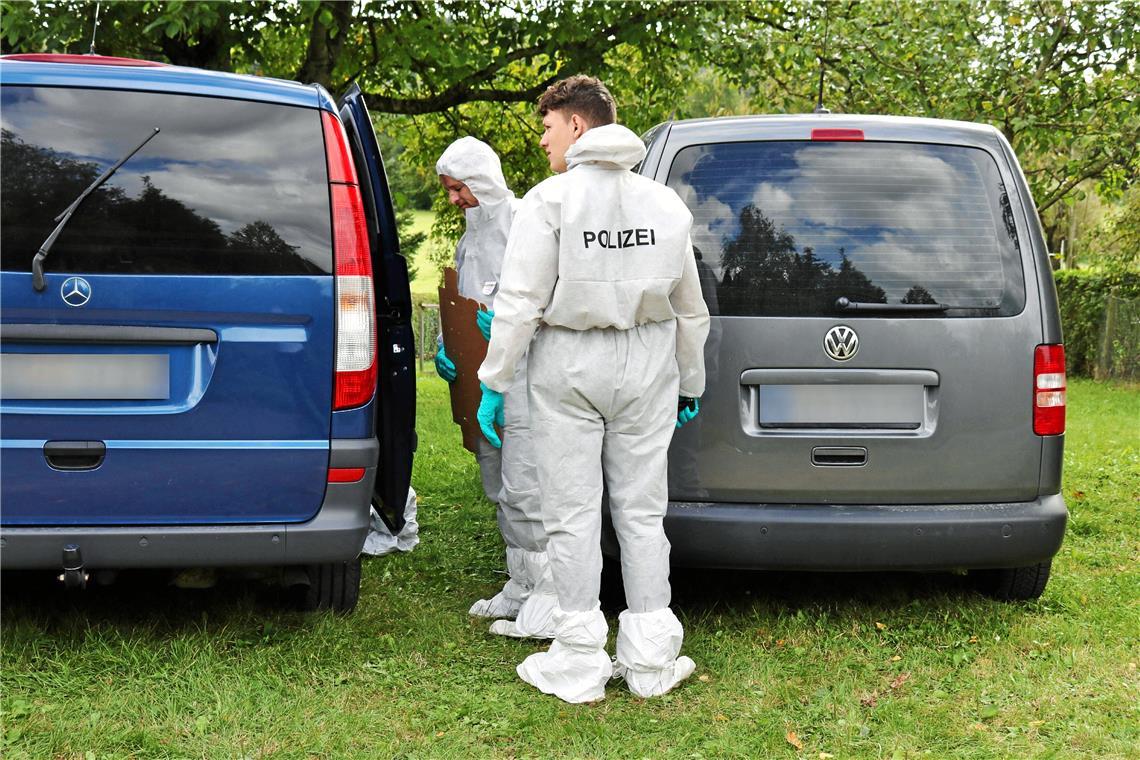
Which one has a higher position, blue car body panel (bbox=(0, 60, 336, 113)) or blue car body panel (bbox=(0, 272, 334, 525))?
blue car body panel (bbox=(0, 60, 336, 113))

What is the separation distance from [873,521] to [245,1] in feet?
25.1

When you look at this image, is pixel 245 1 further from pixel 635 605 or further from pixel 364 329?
pixel 635 605

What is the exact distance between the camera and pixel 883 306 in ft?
13.6

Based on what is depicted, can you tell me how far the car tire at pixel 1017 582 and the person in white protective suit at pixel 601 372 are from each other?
161 cm

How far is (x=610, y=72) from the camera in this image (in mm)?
12156

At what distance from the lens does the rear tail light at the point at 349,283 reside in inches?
149

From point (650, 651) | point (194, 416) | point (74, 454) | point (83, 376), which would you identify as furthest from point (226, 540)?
point (650, 651)

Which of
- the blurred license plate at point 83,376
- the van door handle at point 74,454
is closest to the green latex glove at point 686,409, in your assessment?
the blurred license plate at point 83,376

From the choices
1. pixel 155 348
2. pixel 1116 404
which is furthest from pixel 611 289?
pixel 1116 404

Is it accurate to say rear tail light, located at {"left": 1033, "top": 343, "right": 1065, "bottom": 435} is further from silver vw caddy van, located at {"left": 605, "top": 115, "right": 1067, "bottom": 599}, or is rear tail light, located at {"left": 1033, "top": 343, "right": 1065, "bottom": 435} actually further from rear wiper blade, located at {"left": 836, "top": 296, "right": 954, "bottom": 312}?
rear wiper blade, located at {"left": 836, "top": 296, "right": 954, "bottom": 312}

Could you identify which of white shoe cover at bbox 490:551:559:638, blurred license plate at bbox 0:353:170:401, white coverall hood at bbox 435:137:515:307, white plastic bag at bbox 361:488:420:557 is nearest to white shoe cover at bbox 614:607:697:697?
white shoe cover at bbox 490:551:559:638

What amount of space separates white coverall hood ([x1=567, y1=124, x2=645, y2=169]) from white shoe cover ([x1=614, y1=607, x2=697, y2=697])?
1453 millimetres

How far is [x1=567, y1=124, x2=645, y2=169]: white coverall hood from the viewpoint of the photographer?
3707 millimetres

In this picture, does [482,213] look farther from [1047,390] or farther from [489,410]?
[1047,390]
